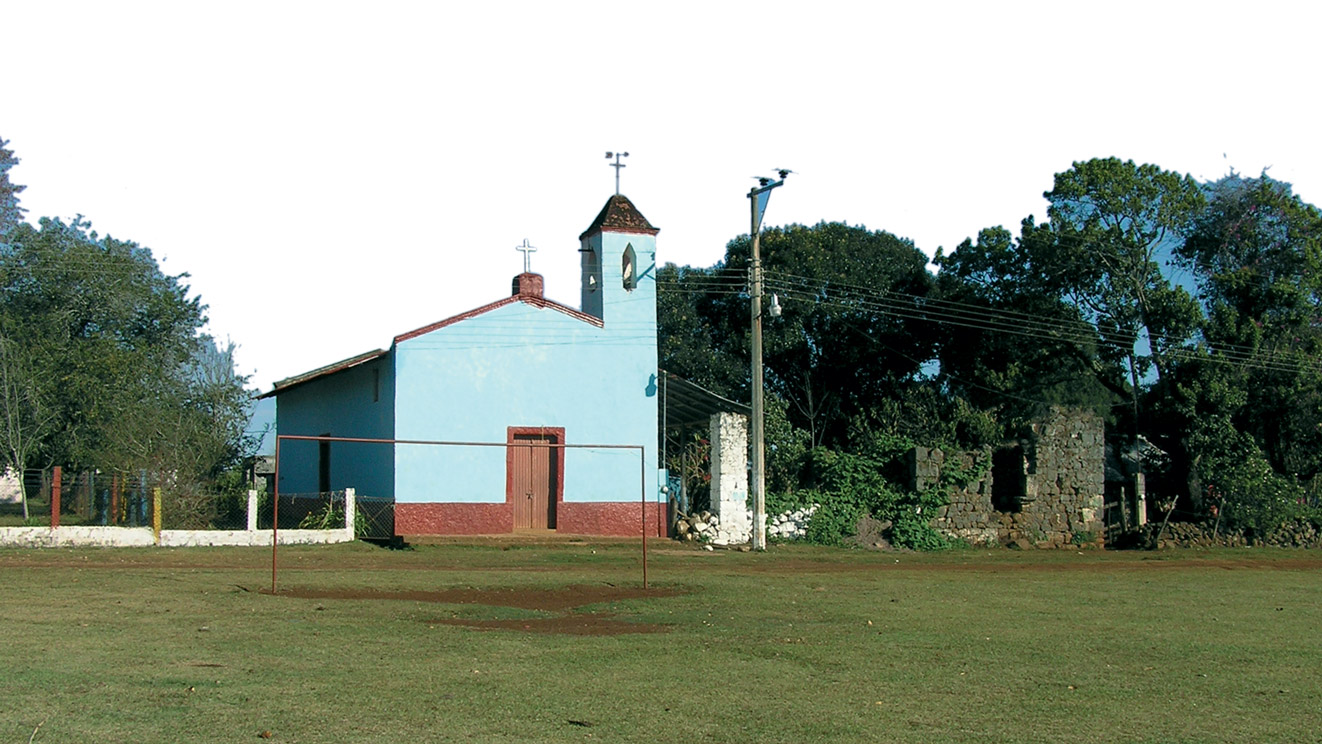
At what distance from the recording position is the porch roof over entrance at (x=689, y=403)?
87.1ft

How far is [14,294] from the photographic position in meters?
44.3

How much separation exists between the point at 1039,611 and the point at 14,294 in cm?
4176

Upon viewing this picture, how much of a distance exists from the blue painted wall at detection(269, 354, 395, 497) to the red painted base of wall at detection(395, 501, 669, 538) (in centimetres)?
86

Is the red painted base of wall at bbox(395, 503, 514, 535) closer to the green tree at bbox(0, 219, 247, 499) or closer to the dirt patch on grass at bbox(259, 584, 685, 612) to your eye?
the green tree at bbox(0, 219, 247, 499)

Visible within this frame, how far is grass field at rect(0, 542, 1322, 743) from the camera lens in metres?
7.69

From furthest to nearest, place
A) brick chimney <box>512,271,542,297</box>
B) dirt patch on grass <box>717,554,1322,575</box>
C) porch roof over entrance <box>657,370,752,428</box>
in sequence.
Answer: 1. porch roof over entrance <box>657,370,752,428</box>
2. brick chimney <box>512,271,542,297</box>
3. dirt patch on grass <box>717,554,1322,575</box>

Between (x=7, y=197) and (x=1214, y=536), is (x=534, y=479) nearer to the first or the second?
(x=1214, y=536)

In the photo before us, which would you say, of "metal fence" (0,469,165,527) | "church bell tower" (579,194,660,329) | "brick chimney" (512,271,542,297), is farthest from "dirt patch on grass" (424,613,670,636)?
"brick chimney" (512,271,542,297)

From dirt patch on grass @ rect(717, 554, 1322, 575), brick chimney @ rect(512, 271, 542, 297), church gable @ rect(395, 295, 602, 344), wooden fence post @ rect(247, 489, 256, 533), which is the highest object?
brick chimney @ rect(512, 271, 542, 297)

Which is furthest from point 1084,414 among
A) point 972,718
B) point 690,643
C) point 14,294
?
point 14,294

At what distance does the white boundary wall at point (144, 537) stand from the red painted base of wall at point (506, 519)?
1.65 meters

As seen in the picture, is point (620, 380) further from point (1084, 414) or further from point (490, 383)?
point (1084, 414)

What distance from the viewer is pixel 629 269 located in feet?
84.0

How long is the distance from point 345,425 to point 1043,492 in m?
16.6
